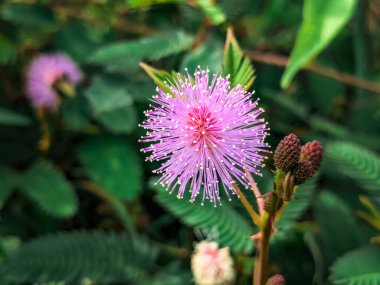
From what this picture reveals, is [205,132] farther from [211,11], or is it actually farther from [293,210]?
[211,11]

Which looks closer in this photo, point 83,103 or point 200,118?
point 200,118

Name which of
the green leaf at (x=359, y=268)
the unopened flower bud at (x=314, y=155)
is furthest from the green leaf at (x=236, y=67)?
the green leaf at (x=359, y=268)

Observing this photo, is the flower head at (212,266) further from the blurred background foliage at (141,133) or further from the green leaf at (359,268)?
the green leaf at (359,268)

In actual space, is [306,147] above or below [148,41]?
below

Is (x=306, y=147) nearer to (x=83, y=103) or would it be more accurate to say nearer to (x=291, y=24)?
(x=83, y=103)

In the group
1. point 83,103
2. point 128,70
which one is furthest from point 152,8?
point 83,103

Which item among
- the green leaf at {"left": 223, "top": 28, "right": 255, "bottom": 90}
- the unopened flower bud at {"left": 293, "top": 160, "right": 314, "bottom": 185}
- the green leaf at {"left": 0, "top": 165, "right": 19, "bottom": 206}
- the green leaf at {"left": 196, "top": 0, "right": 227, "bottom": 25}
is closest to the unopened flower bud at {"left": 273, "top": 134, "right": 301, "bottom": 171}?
the unopened flower bud at {"left": 293, "top": 160, "right": 314, "bottom": 185}
